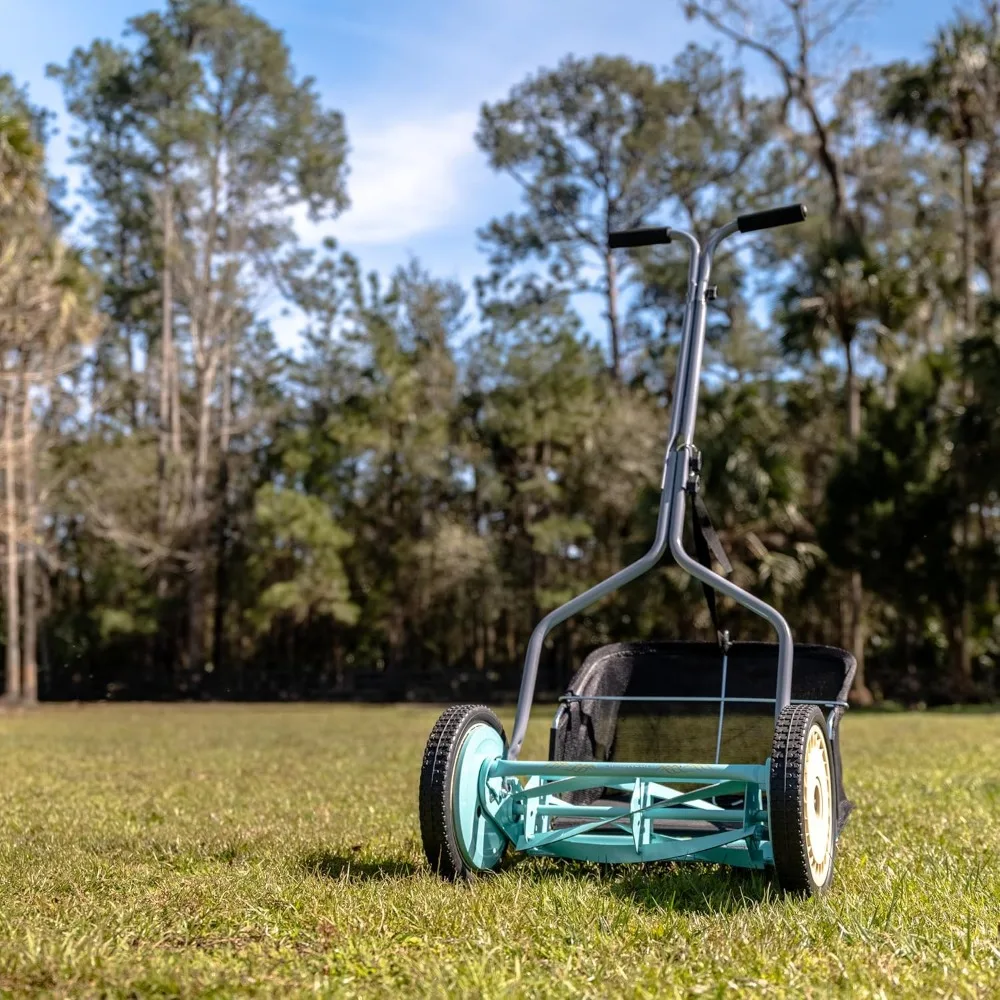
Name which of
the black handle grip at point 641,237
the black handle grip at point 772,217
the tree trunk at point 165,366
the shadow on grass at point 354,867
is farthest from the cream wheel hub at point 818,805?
the tree trunk at point 165,366

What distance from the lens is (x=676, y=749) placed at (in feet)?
18.7

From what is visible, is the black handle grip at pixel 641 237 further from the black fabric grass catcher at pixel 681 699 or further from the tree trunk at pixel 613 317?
the tree trunk at pixel 613 317

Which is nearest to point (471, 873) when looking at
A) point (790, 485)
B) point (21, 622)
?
point (790, 485)

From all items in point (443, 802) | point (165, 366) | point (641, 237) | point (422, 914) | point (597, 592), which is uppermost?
point (641, 237)

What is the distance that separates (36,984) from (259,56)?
37.4 m

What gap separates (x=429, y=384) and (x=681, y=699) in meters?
30.9

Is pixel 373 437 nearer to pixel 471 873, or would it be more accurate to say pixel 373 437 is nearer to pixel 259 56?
pixel 259 56

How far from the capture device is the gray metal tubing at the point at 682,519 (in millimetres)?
4539

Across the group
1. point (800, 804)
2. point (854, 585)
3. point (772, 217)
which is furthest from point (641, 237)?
point (854, 585)

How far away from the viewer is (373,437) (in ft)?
115

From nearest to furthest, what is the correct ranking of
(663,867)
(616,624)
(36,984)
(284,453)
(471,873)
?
(36,984) < (471,873) < (663,867) < (616,624) < (284,453)

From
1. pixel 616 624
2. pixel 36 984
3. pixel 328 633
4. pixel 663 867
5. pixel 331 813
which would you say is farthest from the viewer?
pixel 328 633

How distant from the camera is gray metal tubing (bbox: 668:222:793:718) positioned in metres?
4.54

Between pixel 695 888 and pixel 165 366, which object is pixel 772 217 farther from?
pixel 165 366
